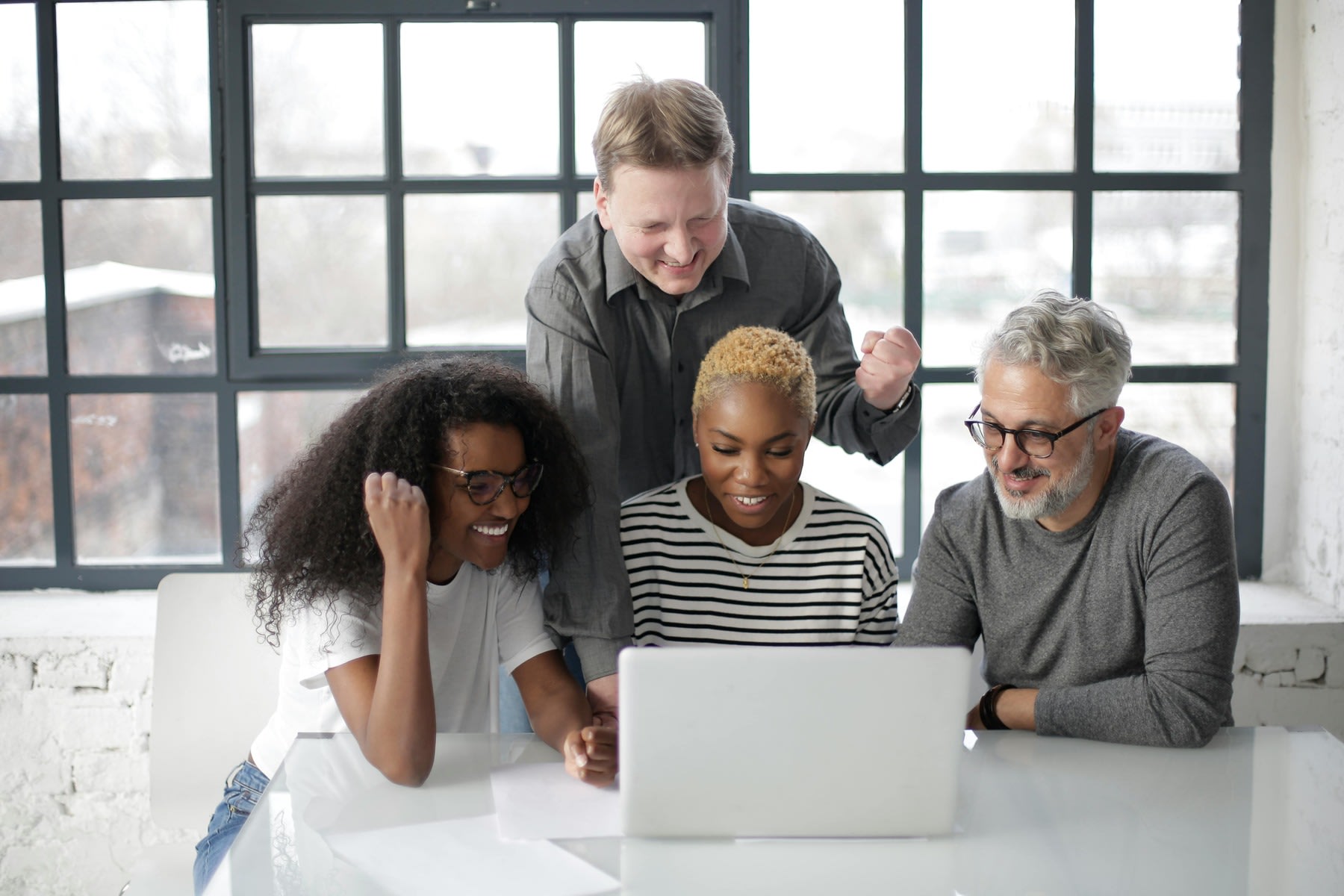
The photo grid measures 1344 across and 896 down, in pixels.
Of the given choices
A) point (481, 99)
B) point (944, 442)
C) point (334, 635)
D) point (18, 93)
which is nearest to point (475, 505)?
point (334, 635)

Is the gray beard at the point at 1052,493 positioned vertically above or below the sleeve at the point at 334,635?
above

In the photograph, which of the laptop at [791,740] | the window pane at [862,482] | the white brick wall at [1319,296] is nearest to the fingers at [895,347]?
the laptop at [791,740]

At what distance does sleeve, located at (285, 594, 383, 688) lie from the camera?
1.60 metres

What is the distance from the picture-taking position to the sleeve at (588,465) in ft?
5.83

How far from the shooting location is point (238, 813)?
1.70 metres

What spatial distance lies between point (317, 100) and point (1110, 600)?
7.04 feet

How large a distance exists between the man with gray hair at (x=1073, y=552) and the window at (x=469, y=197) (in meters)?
1.16

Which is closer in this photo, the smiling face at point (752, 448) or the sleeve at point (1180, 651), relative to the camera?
the sleeve at point (1180, 651)

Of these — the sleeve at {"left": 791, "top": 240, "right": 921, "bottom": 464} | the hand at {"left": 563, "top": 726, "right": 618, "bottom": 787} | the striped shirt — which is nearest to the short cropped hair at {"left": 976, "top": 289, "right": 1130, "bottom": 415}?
the sleeve at {"left": 791, "top": 240, "right": 921, "bottom": 464}

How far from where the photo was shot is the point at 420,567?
5.03 feet

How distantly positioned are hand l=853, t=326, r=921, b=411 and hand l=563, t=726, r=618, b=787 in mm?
692

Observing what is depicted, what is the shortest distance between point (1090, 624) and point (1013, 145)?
1.58 meters

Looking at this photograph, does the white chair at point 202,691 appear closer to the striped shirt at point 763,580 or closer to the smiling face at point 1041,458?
the striped shirt at point 763,580

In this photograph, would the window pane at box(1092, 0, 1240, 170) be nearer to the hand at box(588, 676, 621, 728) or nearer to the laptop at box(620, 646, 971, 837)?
the hand at box(588, 676, 621, 728)
